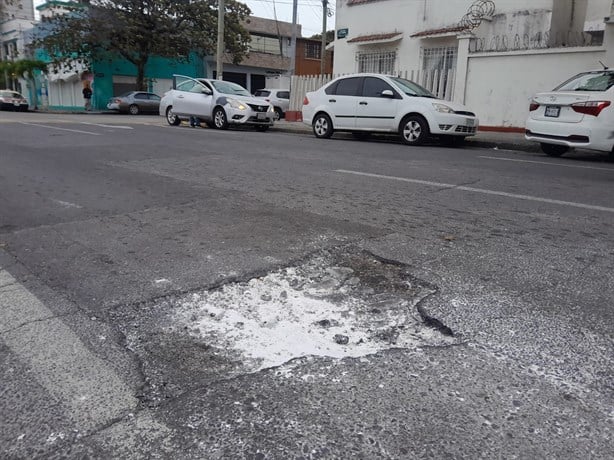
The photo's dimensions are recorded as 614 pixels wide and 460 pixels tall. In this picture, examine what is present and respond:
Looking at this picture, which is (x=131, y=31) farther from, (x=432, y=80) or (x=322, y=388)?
(x=322, y=388)

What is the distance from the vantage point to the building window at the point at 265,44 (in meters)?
43.2

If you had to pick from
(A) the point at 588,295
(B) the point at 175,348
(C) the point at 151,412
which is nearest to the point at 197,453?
(C) the point at 151,412

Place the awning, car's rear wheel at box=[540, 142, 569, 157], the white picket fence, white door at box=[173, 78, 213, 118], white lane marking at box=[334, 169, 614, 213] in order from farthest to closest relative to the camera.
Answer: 1. the awning
2. white door at box=[173, 78, 213, 118]
3. the white picket fence
4. car's rear wheel at box=[540, 142, 569, 157]
5. white lane marking at box=[334, 169, 614, 213]

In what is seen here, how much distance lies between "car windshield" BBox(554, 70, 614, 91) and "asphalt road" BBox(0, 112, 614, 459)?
4.60 metres

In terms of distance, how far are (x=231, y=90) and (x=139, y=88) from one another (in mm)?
19645

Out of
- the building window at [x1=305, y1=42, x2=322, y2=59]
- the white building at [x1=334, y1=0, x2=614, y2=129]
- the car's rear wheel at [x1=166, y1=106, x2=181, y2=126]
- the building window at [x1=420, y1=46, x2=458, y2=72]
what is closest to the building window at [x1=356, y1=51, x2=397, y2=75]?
the white building at [x1=334, y1=0, x2=614, y2=129]

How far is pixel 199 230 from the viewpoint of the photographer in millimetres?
4367

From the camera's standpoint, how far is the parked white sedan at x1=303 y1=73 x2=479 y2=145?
11547mm

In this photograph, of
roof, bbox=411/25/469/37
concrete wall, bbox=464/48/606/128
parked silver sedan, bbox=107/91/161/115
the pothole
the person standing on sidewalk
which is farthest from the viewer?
the person standing on sidewalk

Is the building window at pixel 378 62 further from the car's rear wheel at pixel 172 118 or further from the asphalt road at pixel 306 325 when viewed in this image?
the asphalt road at pixel 306 325

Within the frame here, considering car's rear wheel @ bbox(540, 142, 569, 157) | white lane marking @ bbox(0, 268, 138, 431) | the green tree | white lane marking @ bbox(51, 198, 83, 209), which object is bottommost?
white lane marking @ bbox(0, 268, 138, 431)

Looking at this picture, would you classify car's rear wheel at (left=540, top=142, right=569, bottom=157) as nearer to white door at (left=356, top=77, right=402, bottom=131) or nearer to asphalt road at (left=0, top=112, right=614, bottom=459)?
white door at (left=356, top=77, right=402, bottom=131)

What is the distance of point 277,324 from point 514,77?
13.7 meters

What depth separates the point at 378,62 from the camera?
19.3 m
